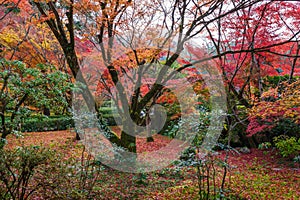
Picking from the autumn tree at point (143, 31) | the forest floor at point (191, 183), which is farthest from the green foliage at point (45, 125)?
the autumn tree at point (143, 31)

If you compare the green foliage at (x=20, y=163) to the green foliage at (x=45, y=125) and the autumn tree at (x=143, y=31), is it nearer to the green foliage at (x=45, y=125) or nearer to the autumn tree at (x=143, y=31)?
the autumn tree at (x=143, y=31)

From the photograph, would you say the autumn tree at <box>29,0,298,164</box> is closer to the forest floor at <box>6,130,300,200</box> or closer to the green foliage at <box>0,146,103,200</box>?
the forest floor at <box>6,130,300,200</box>

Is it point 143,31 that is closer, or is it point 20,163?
point 20,163

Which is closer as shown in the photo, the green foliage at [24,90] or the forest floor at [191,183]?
the green foliage at [24,90]

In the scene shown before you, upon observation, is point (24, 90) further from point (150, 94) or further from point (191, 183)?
point (191, 183)

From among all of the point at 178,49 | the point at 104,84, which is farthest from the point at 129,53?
the point at 104,84

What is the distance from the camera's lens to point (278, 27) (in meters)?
6.41

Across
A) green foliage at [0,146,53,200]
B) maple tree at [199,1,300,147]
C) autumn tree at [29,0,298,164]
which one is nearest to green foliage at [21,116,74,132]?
autumn tree at [29,0,298,164]

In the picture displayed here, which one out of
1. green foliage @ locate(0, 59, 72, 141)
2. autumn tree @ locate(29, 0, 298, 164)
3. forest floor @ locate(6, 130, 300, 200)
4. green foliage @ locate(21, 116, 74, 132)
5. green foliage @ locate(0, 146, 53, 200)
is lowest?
forest floor @ locate(6, 130, 300, 200)

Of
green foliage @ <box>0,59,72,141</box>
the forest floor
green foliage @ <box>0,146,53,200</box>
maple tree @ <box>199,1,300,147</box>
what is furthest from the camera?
maple tree @ <box>199,1,300,147</box>

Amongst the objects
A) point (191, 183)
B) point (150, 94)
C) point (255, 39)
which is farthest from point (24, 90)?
point (255, 39)

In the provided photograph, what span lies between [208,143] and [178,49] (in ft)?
8.03

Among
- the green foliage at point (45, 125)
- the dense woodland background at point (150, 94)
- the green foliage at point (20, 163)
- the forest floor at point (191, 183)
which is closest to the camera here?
the green foliage at point (20, 163)

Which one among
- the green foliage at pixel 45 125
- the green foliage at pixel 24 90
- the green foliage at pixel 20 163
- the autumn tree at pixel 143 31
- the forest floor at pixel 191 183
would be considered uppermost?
the autumn tree at pixel 143 31
